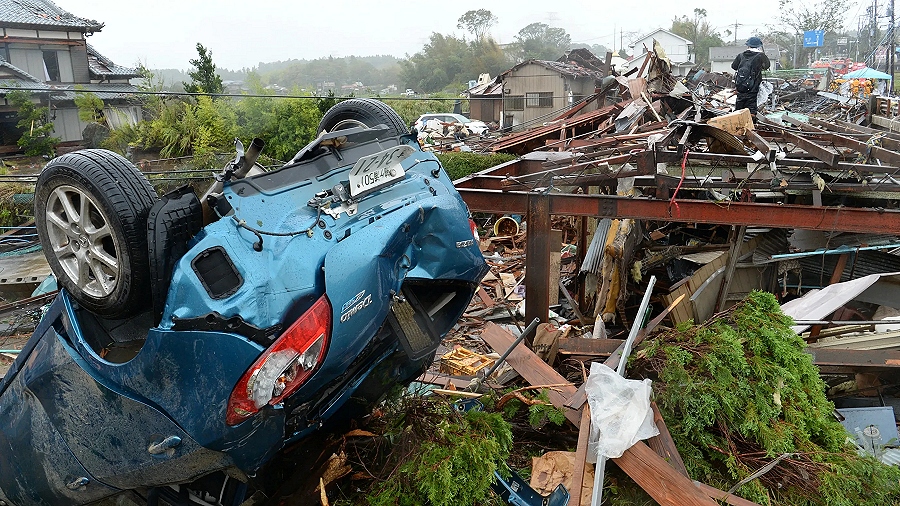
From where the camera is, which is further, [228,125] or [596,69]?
[596,69]

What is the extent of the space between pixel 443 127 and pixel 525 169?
70.7 ft

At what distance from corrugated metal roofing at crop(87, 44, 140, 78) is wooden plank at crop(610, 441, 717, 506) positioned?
107 feet

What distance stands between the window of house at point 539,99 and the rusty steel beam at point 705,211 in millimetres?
30548

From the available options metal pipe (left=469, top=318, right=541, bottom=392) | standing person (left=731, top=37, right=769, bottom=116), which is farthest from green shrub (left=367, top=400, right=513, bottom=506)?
standing person (left=731, top=37, right=769, bottom=116)

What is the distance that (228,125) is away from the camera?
22203mm

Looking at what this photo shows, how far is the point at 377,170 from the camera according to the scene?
3.22 meters

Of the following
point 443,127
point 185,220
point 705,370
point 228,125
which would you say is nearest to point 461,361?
point 705,370

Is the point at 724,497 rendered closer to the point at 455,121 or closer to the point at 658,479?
the point at 658,479

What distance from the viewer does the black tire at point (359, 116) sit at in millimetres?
4254

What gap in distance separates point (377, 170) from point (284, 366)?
110cm

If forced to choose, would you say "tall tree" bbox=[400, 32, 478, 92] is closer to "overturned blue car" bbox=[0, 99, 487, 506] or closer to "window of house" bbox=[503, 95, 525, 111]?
"window of house" bbox=[503, 95, 525, 111]

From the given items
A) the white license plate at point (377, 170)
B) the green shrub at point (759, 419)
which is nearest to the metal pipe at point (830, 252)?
the green shrub at point (759, 419)

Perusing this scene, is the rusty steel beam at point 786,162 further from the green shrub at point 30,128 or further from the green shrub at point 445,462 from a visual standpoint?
the green shrub at point 30,128

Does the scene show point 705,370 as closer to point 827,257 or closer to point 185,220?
point 185,220
